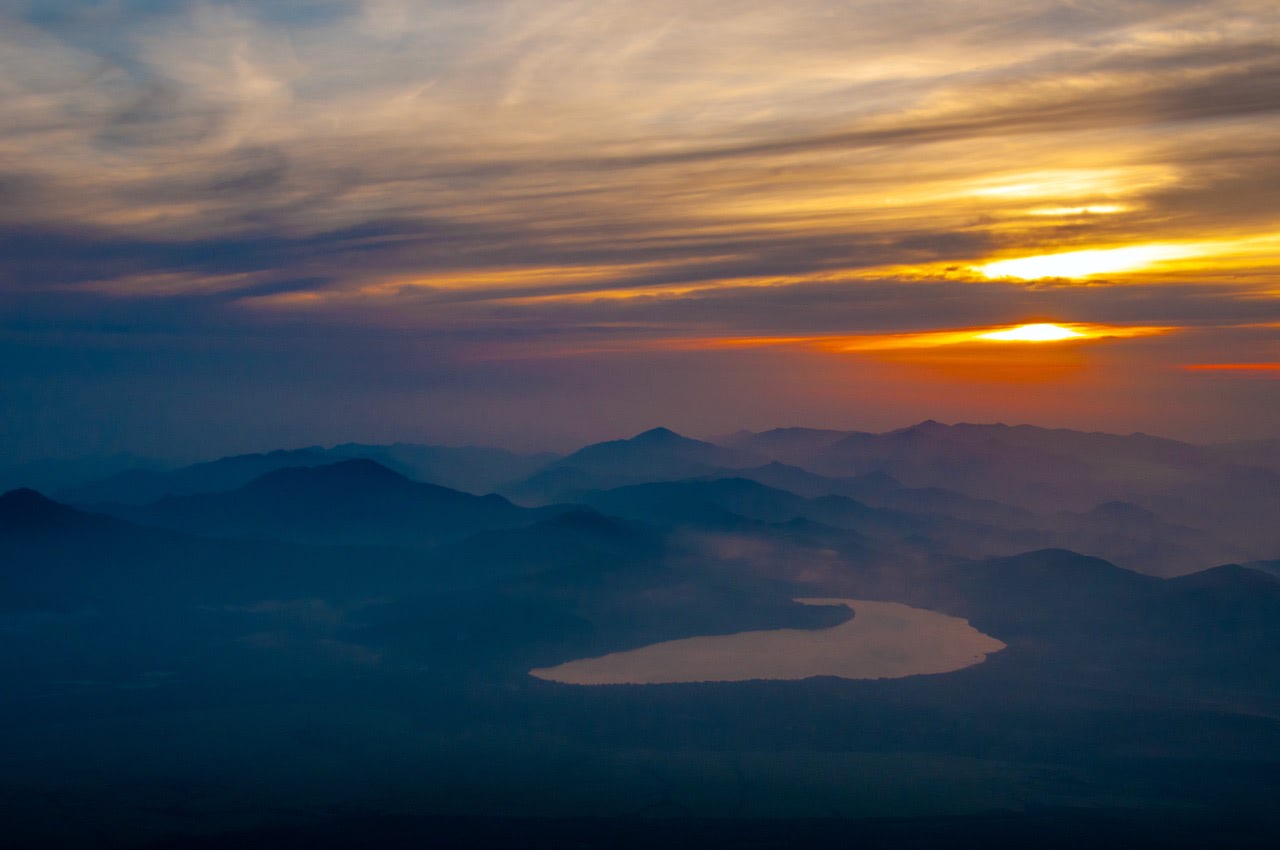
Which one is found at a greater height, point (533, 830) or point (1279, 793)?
point (533, 830)

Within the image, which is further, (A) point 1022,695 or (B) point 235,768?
(A) point 1022,695

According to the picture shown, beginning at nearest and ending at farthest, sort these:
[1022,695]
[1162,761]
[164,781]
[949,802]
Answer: [949,802], [164,781], [1162,761], [1022,695]

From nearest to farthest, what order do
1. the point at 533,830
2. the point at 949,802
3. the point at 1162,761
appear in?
the point at 533,830 < the point at 949,802 < the point at 1162,761

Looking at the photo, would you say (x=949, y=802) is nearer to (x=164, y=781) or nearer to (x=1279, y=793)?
(x=1279, y=793)

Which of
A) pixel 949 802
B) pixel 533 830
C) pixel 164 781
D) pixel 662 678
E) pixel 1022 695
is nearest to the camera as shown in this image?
pixel 533 830

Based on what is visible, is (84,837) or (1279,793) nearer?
(84,837)

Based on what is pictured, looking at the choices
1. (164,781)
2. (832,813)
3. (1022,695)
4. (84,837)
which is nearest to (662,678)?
(1022,695)

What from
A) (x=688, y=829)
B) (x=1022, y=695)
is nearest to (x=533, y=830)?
(x=688, y=829)

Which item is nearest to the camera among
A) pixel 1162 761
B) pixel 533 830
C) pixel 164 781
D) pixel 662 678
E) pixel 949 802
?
pixel 533 830

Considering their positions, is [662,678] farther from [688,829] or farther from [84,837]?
Result: [84,837]
